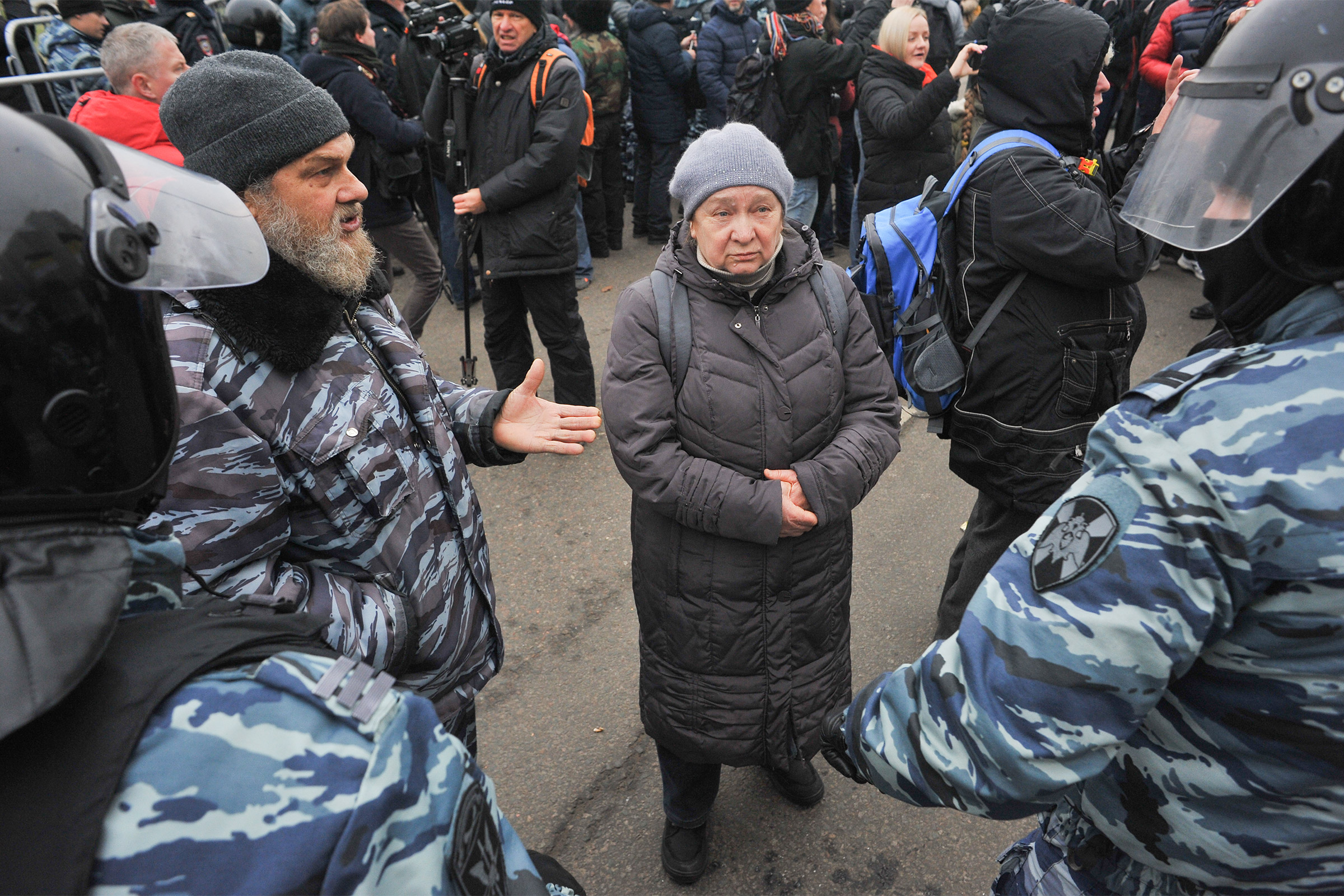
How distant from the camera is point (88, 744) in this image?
73 cm

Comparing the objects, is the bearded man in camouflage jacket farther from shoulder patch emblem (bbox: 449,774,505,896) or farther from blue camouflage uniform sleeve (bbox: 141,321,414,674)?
shoulder patch emblem (bbox: 449,774,505,896)

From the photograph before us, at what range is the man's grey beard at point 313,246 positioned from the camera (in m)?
1.73

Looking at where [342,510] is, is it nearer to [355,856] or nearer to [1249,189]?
[355,856]

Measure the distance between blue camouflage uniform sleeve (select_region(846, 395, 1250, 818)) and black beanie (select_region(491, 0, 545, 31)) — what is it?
12.4 ft

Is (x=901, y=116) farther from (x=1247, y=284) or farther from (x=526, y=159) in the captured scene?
(x=1247, y=284)

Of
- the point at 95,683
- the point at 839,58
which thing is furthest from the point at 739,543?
the point at 839,58

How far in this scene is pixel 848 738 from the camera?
4.54 feet

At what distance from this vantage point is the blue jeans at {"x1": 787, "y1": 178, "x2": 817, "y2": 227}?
603cm

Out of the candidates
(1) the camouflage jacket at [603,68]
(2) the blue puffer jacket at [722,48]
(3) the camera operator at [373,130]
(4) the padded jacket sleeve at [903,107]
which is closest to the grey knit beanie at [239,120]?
(3) the camera operator at [373,130]

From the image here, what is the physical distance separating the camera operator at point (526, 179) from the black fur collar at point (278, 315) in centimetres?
265

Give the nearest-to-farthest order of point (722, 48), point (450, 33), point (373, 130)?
point (450, 33) → point (373, 130) → point (722, 48)

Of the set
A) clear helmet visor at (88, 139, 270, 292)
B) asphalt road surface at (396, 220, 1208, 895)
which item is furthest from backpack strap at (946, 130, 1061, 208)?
clear helmet visor at (88, 139, 270, 292)

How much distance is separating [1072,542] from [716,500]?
1.07m

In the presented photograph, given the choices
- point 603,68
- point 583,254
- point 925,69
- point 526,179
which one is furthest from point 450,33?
point 925,69
